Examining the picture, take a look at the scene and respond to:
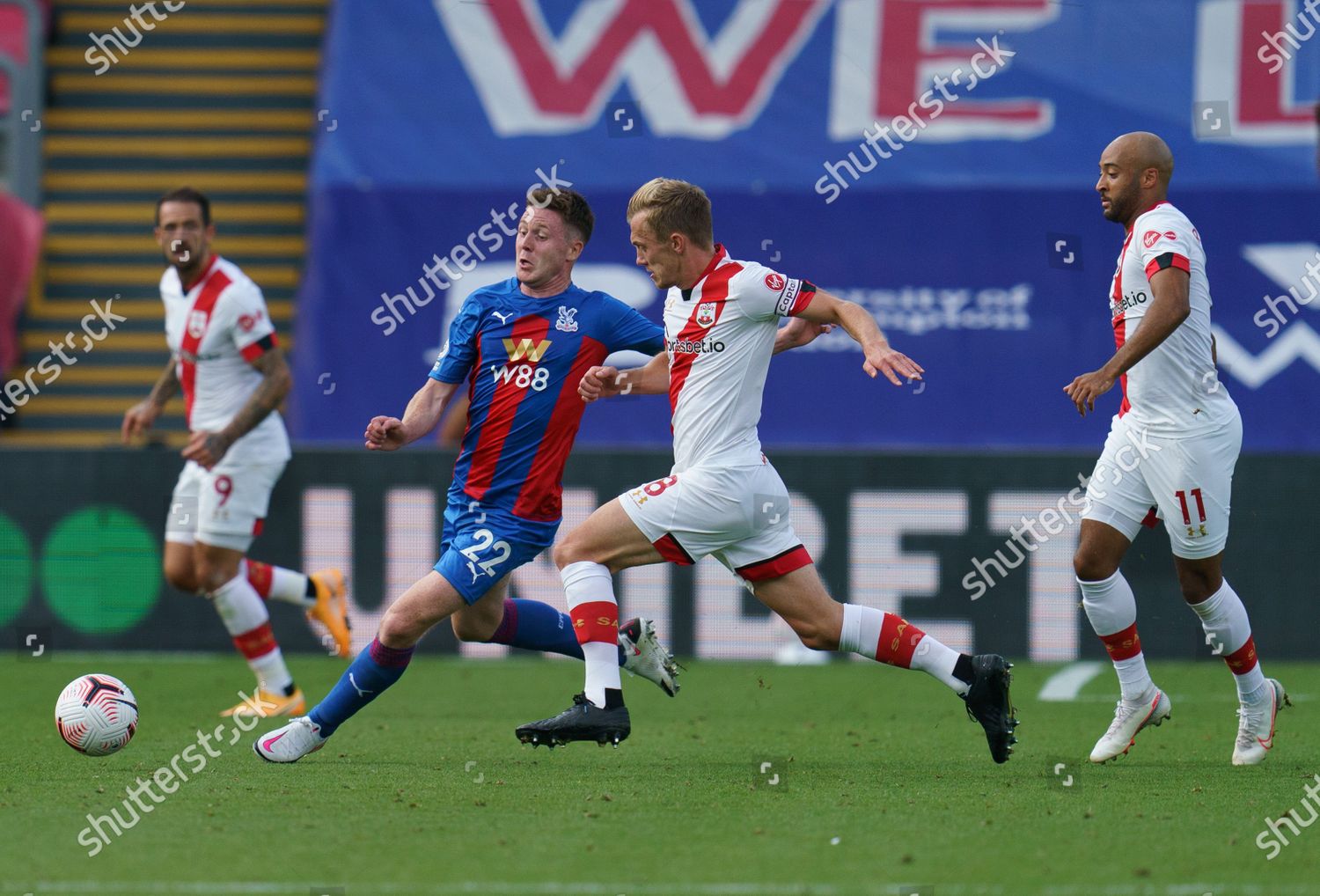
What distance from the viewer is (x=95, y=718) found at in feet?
21.0

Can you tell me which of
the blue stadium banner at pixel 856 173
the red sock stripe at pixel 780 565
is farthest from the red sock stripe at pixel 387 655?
the blue stadium banner at pixel 856 173

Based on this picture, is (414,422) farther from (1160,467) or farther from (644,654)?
(1160,467)

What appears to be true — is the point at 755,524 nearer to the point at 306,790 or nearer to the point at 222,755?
the point at 306,790

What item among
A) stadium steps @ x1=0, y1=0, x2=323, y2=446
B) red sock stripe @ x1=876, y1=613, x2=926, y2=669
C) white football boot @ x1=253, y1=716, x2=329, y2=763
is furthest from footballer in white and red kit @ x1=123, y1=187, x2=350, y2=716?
→ stadium steps @ x1=0, y1=0, x2=323, y2=446

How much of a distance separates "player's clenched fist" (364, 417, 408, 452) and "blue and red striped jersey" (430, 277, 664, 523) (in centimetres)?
37

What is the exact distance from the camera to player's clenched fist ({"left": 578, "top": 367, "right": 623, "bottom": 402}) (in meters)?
5.91

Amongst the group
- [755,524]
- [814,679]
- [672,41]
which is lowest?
[814,679]

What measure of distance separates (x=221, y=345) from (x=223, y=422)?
383mm

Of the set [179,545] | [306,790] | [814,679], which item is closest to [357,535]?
[179,545]

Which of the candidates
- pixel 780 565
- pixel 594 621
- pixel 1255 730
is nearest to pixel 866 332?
pixel 780 565

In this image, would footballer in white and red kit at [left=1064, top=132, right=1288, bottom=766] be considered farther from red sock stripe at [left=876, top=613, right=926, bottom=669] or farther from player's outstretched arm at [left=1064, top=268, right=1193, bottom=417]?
red sock stripe at [left=876, top=613, right=926, bottom=669]

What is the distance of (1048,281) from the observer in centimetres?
1327

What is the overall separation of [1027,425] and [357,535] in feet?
17.0

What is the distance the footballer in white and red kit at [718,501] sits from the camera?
5961mm
